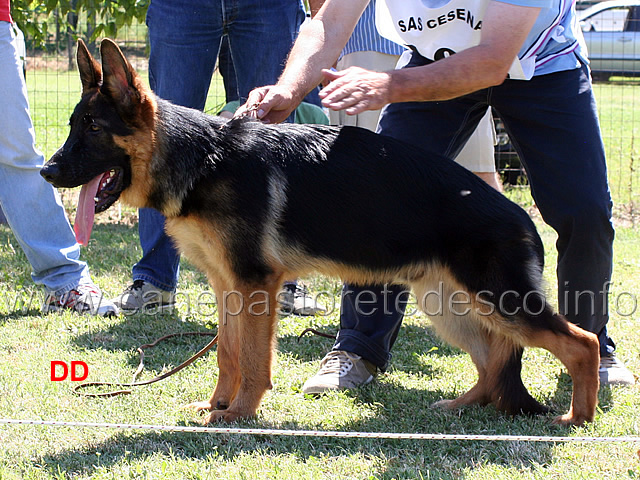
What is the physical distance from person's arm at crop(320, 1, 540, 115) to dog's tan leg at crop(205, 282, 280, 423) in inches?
35.6

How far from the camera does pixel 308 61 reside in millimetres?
3525

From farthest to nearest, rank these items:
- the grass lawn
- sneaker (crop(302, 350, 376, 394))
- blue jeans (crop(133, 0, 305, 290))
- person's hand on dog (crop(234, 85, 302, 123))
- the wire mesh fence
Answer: the wire mesh fence, blue jeans (crop(133, 0, 305, 290)), sneaker (crop(302, 350, 376, 394)), person's hand on dog (crop(234, 85, 302, 123)), the grass lawn

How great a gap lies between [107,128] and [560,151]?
2055mm

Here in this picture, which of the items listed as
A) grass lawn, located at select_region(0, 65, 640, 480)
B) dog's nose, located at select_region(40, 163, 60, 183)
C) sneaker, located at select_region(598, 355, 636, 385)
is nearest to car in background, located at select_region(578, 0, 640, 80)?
grass lawn, located at select_region(0, 65, 640, 480)

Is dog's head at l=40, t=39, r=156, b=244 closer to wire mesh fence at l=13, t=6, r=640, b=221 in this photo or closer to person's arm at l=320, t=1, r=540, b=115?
person's arm at l=320, t=1, r=540, b=115

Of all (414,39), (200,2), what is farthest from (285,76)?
(200,2)

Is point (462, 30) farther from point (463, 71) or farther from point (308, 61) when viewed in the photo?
point (308, 61)

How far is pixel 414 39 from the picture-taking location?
3482 mm

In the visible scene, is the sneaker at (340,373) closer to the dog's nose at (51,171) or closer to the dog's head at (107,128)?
the dog's head at (107,128)

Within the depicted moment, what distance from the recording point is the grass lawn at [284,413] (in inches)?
109

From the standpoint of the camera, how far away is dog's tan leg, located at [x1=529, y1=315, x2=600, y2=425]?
3.12m

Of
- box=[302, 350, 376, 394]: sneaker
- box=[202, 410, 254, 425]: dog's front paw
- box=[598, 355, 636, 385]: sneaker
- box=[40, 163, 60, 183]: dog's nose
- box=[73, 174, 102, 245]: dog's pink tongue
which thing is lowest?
box=[302, 350, 376, 394]: sneaker

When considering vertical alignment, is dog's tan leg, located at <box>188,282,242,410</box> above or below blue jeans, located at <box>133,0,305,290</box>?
below

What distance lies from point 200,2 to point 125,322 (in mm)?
2122
